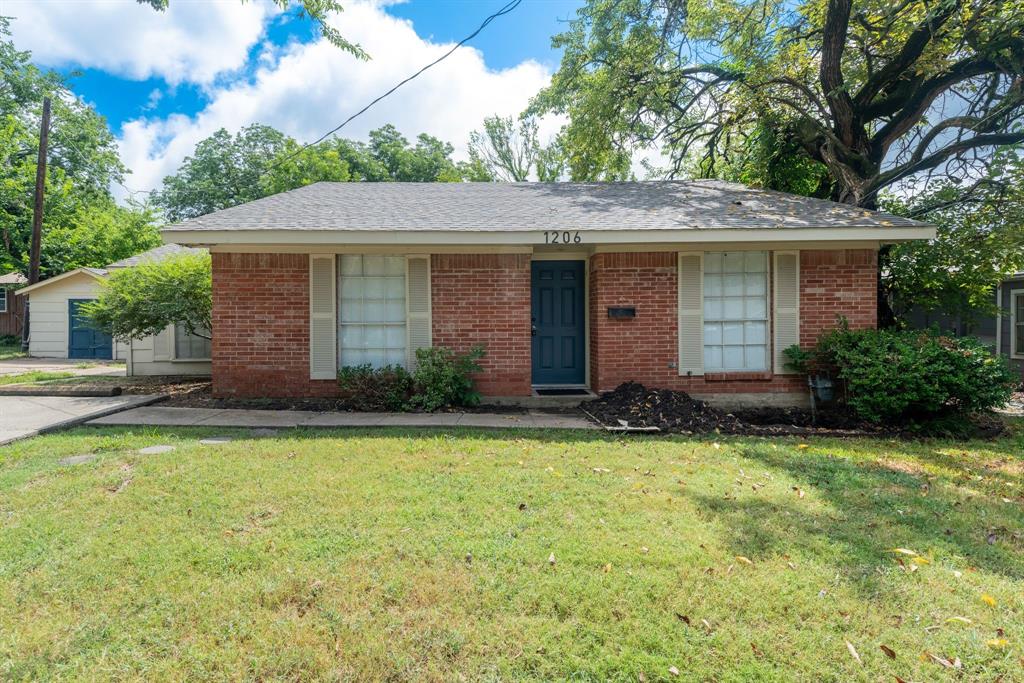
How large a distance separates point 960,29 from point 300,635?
1307cm

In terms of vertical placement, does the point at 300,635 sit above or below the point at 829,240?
below

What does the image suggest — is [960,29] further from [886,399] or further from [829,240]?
[886,399]

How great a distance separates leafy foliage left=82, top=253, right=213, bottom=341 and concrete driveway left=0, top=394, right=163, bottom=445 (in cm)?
175

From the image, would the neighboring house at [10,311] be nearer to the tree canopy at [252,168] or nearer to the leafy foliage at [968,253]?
the tree canopy at [252,168]

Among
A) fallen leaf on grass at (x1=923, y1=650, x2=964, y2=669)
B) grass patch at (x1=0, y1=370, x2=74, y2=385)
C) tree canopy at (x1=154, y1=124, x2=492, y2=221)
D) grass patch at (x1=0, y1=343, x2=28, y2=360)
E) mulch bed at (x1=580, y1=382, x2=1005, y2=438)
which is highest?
tree canopy at (x1=154, y1=124, x2=492, y2=221)

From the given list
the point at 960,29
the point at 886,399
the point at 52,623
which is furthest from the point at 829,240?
the point at 52,623

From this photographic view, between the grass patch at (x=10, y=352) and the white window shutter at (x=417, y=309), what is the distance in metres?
16.5

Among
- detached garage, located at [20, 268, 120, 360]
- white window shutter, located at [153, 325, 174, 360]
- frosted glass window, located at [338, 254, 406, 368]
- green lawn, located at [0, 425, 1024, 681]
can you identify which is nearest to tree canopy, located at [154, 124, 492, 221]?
detached garage, located at [20, 268, 120, 360]

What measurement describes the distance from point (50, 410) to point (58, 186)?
2373cm

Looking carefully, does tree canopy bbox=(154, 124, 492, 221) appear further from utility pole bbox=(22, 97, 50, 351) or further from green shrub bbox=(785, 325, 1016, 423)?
green shrub bbox=(785, 325, 1016, 423)

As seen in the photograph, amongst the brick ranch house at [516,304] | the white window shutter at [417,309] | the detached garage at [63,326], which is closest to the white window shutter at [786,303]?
the brick ranch house at [516,304]

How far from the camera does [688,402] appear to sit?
24.6ft

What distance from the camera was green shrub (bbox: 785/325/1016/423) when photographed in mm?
6555

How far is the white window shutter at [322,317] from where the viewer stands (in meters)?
8.13
